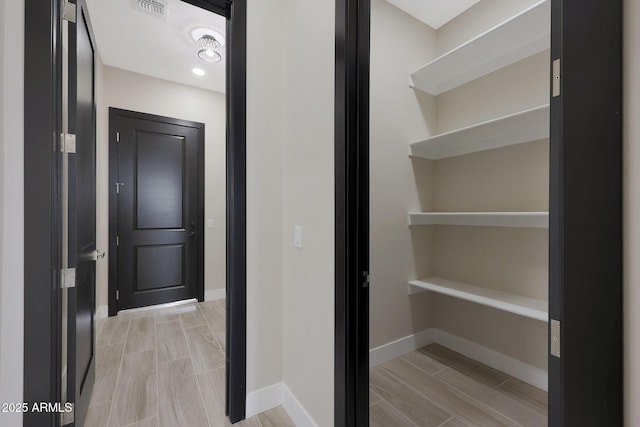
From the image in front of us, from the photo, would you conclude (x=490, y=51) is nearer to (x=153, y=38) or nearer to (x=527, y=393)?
(x=527, y=393)

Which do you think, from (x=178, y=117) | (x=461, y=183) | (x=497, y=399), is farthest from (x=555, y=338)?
(x=178, y=117)

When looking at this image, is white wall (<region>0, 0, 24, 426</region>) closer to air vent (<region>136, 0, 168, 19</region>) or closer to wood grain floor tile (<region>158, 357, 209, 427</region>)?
wood grain floor tile (<region>158, 357, 209, 427</region>)

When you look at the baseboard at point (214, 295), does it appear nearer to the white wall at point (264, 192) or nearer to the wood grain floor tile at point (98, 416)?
the wood grain floor tile at point (98, 416)

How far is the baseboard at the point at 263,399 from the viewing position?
163 centimetres

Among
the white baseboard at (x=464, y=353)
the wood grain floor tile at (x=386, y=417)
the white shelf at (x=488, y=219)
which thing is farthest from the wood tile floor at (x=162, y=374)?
the white shelf at (x=488, y=219)

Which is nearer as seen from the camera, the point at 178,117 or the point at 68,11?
the point at 68,11

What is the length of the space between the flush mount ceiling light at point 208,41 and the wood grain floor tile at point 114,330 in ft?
9.74

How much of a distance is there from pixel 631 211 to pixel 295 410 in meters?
1.70

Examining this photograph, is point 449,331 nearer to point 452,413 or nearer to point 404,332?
point 404,332

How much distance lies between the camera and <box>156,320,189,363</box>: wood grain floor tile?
7.80 feet

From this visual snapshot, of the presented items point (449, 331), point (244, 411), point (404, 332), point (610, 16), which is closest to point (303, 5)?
point (610, 16)

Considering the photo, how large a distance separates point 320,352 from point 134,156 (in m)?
3.28

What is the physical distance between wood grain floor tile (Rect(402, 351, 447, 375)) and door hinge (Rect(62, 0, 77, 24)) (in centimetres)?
304

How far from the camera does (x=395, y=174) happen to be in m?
2.34
